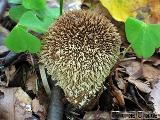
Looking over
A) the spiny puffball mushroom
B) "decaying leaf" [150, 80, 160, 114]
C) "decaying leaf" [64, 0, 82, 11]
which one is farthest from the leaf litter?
"decaying leaf" [64, 0, 82, 11]

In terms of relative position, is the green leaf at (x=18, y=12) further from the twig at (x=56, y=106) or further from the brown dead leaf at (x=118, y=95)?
the brown dead leaf at (x=118, y=95)

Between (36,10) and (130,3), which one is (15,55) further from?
(130,3)

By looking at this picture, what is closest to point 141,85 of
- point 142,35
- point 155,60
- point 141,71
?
point 141,71

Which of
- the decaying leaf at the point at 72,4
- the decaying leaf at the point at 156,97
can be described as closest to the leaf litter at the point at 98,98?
the decaying leaf at the point at 156,97

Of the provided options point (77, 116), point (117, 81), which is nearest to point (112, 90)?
point (117, 81)

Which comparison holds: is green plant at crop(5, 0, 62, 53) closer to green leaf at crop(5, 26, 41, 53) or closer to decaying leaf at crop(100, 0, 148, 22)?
green leaf at crop(5, 26, 41, 53)

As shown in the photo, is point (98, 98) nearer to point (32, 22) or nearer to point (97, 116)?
point (97, 116)

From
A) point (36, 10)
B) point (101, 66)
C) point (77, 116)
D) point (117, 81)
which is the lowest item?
point (77, 116)

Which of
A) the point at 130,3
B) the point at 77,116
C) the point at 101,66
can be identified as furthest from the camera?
the point at 130,3
